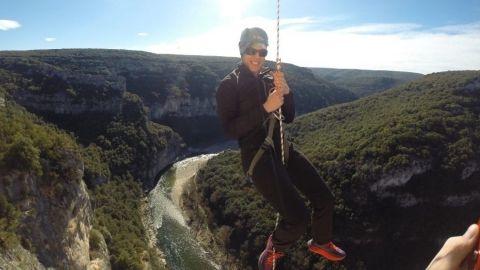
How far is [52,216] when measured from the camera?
22.0 m

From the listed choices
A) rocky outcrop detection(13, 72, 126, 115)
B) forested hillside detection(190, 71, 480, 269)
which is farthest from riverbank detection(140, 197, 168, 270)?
rocky outcrop detection(13, 72, 126, 115)

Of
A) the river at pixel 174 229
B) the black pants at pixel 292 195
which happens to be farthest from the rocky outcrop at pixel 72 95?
the black pants at pixel 292 195

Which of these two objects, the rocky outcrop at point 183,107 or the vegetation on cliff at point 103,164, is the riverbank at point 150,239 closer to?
the vegetation on cliff at point 103,164

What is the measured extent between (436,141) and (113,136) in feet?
152

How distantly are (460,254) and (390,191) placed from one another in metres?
45.0

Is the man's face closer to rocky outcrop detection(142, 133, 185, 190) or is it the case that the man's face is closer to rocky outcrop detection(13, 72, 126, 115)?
rocky outcrop detection(142, 133, 185, 190)

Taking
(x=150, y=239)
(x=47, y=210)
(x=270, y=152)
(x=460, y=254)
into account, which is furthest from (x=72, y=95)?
(x=460, y=254)

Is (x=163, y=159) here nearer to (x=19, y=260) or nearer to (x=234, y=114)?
(x=19, y=260)

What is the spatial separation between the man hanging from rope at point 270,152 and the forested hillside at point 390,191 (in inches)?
1315

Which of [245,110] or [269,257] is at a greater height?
[245,110]

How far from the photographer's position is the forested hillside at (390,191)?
4009 centimetres

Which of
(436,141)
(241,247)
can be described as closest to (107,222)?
(241,247)

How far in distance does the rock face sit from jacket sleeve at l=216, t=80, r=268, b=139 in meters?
14.8

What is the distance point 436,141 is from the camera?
47.3 metres
